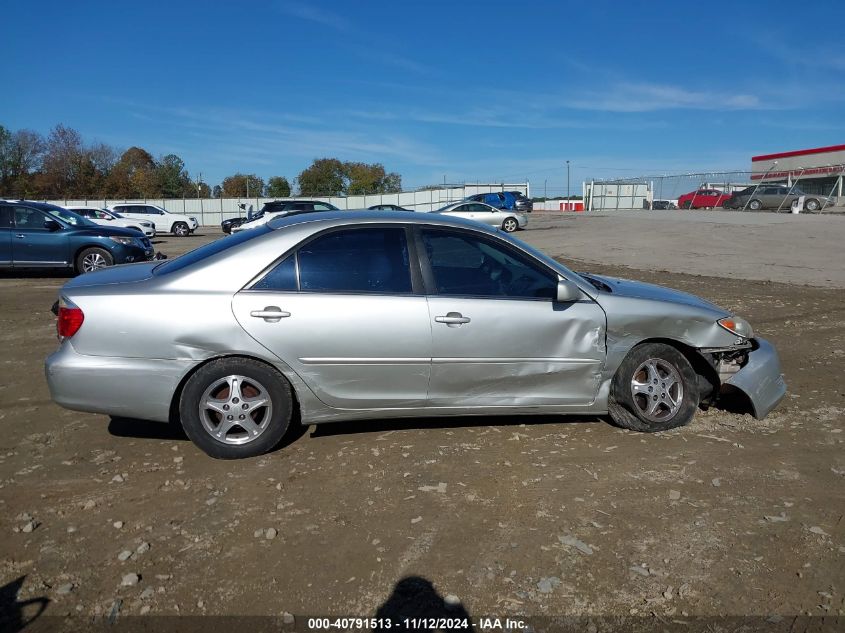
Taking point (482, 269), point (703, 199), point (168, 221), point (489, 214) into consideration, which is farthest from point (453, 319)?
point (703, 199)

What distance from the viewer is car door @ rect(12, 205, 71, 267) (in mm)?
12875

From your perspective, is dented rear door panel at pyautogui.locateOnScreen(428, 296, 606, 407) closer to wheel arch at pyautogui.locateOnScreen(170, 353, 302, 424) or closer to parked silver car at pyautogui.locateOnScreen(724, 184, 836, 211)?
wheel arch at pyautogui.locateOnScreen(170, 353, 302, 424)

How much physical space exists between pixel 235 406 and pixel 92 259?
35.1ft

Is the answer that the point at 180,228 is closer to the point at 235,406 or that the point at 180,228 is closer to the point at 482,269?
the point at 235,406

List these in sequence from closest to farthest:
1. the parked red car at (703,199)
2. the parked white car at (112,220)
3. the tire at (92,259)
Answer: the tire at (92,259)
the parked white car at (112,220)
the parked red car at (703,199)

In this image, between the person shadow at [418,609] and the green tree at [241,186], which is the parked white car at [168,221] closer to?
the person shadow at [418,609]

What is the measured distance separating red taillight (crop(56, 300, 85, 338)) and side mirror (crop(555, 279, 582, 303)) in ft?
9.67

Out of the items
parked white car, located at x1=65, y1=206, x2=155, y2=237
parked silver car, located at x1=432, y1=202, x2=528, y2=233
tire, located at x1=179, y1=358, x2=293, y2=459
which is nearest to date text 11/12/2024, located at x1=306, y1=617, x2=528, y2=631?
tire, located at x1=179, y1=358, x2=293, y2=459

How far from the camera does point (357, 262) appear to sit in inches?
169

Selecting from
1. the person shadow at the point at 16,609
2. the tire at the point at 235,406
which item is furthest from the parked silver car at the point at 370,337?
the person shadow at the point at 16,609

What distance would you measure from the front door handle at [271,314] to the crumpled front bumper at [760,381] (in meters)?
3.10

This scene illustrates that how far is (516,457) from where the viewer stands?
4.21 meters

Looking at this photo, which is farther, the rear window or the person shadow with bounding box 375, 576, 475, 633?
the rear window

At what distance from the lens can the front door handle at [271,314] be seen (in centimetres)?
404
